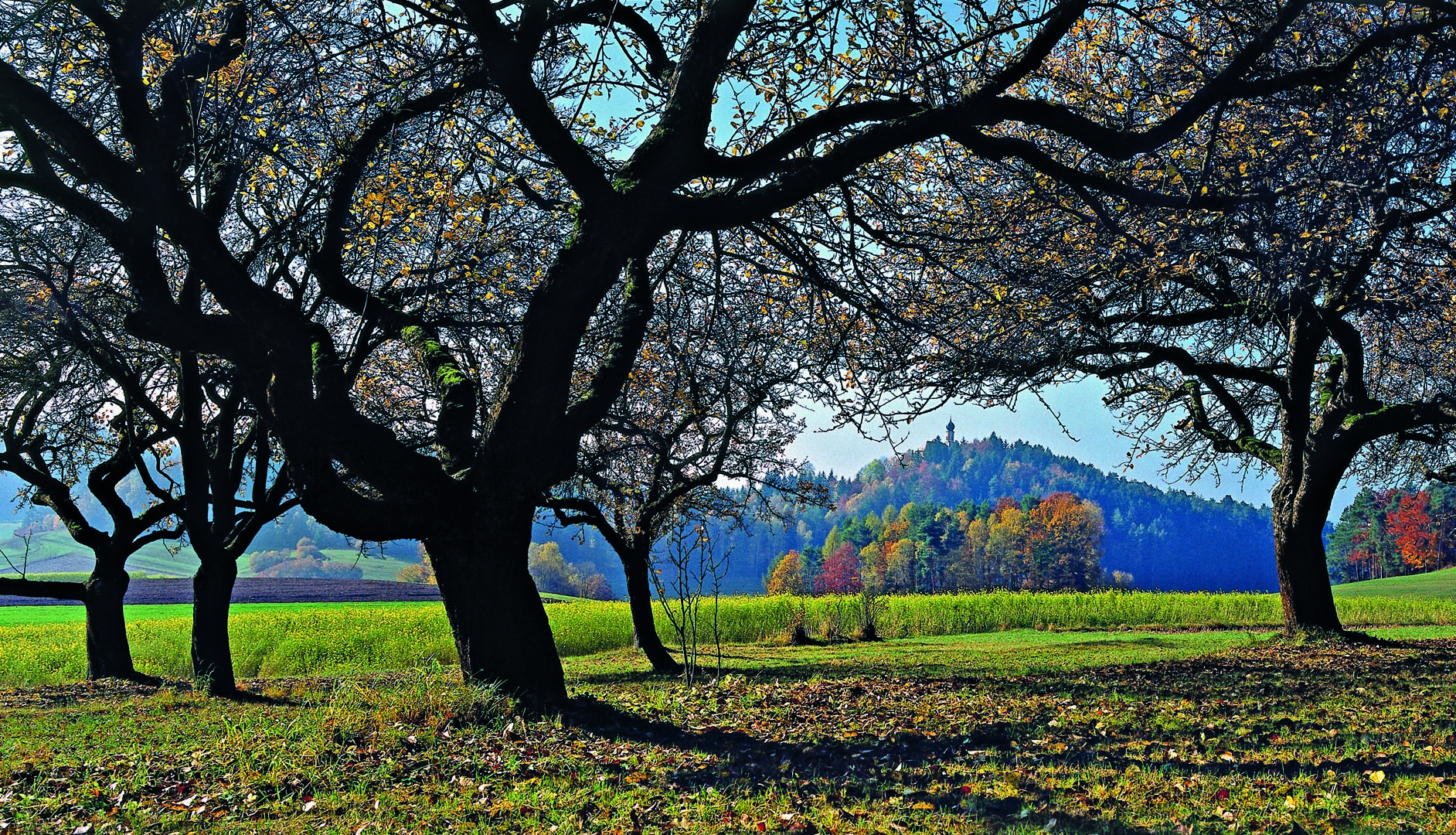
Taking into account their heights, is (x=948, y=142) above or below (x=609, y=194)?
above

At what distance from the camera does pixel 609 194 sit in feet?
22.3

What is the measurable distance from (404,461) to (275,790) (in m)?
2.47

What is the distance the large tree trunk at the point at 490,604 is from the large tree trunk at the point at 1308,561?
12856 millimetres

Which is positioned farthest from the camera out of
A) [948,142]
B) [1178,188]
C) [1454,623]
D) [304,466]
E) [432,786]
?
[1454,623]

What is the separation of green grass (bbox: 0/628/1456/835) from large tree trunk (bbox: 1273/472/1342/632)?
542 cm

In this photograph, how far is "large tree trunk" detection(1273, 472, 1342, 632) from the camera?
46.3 feet

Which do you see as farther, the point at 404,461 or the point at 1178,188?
the point at 1178,188

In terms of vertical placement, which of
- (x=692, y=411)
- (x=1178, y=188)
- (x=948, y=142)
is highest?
(x=948, y=142)

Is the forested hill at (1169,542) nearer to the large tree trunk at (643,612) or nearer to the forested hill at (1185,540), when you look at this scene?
the forested hill at (1185,540)

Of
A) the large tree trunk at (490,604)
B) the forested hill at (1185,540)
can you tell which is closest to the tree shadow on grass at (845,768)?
the large tree trunk at (490,604)

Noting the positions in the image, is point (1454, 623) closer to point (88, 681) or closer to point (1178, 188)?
point (1178, 188)

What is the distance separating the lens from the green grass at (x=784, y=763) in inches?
172

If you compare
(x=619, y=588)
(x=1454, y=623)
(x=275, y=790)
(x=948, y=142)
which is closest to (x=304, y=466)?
(x=275, y=790)

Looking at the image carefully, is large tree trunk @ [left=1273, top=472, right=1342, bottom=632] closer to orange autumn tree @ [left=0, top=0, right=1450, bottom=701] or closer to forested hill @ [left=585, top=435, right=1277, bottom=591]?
orange autumn tree @ [left=0, top=0, right=1450, bottom=701]
